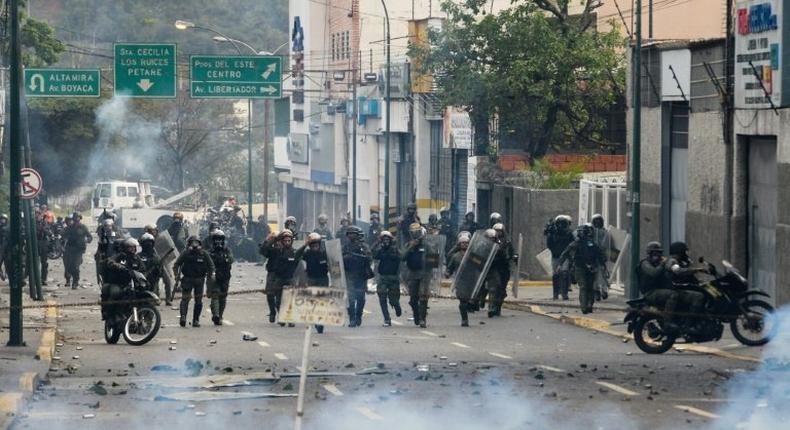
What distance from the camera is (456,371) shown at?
18.9m

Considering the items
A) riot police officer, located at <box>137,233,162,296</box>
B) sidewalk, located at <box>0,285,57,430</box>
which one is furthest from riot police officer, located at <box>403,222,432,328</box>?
sidewalk, located at <box>0,285,57,430</box>

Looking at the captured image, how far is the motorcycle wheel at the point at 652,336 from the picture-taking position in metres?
21.6

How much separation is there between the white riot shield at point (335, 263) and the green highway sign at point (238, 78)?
1543 cm

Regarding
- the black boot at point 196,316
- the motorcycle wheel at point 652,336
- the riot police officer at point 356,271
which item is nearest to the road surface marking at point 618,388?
the motorcycle wheel at point 652,336

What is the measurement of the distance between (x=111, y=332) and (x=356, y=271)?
16.8ft

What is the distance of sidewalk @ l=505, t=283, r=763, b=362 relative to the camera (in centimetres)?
2169

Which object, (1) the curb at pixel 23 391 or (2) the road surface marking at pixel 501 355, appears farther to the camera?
(2) the road surface marking at pixel 501 355

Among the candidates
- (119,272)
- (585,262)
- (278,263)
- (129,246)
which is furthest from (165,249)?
(585,262)

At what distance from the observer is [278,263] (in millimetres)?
27672

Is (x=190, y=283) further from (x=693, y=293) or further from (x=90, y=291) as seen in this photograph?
(x=90, y=291)

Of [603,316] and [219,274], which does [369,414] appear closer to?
[219,274]

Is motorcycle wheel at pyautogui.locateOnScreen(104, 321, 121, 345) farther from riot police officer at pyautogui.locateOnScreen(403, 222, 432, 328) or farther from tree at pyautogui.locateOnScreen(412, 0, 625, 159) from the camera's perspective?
tree at pyautogui.locateOnScreen(412, 0, 625, 159)

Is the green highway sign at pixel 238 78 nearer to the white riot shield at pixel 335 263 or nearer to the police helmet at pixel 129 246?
the white riot shield at pixel 335 263

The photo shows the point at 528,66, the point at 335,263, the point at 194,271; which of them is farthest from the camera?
the point at 528,66
